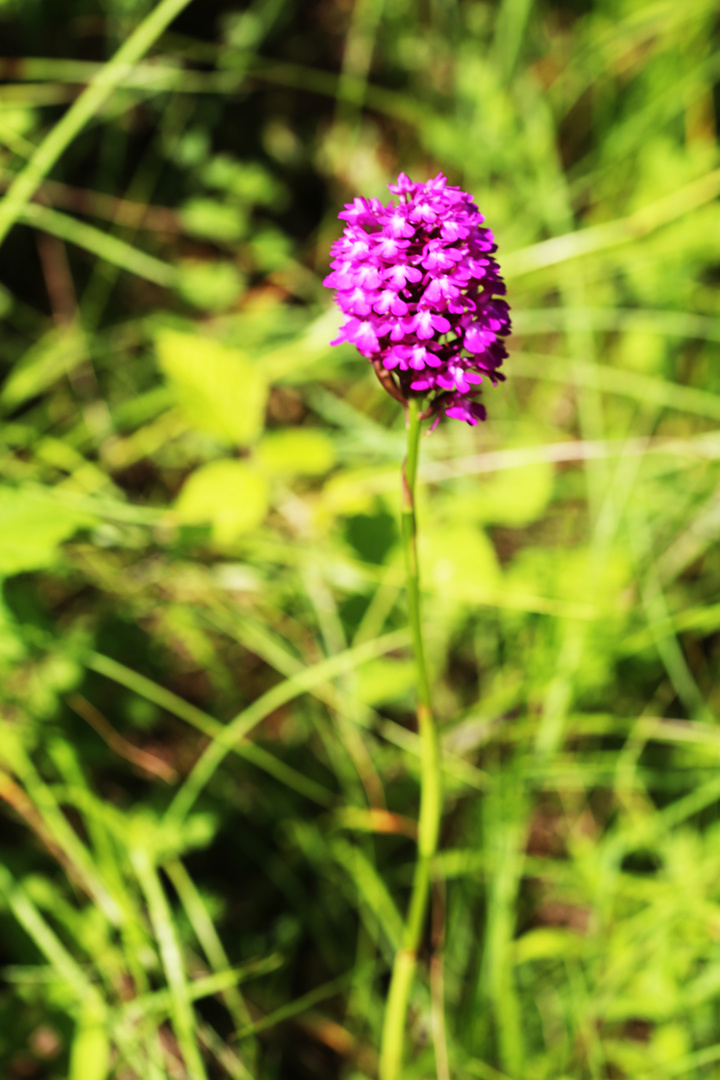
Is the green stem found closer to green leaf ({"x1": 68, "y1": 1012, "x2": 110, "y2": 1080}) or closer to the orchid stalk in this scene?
the orchid stalk

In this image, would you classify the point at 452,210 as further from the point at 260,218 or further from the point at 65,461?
the point at 260,218

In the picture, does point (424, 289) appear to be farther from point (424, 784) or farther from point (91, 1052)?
point (91, 1052)

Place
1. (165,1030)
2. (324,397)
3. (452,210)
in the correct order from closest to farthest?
(452,210) → (165,1030) → (324,397)

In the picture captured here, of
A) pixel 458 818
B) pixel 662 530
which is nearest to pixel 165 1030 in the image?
pixel 458 818

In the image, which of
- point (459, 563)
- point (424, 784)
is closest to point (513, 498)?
point (459, 563)

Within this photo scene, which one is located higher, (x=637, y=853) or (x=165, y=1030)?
(x=637, y=853)

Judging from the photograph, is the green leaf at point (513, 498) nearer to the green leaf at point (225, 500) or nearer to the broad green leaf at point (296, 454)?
the broad green leaf at point (296, 454)
